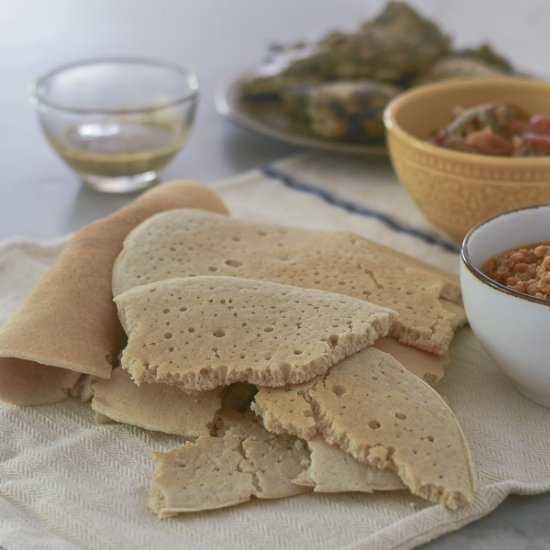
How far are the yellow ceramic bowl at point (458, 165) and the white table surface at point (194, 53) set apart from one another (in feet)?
2.01

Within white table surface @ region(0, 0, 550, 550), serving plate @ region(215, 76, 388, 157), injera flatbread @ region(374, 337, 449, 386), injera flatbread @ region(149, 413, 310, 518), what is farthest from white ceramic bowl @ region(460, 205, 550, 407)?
serving plate @ region(215, 76, 388, 157)

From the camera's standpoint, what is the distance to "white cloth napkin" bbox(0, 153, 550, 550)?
1.31m

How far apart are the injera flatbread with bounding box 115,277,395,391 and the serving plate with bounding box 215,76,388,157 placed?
40.0 inches

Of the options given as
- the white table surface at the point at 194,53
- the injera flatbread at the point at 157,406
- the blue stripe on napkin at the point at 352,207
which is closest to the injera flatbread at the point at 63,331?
the injera flatbread at the point at 157,406

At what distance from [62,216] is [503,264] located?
1304mm

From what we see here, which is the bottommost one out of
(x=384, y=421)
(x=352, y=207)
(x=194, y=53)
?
(x=194, y=53)

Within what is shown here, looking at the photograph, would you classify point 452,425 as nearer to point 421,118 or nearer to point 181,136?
point 421,118

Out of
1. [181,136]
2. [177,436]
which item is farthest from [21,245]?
[177,436]

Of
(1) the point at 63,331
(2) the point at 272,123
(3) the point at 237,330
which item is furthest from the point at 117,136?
(3) the point at 237,330

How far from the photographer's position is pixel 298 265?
1.79m

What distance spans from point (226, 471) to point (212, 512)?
0.07 m

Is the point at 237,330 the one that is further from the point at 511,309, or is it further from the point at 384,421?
the point at 511,309

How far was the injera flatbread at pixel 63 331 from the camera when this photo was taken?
154cm

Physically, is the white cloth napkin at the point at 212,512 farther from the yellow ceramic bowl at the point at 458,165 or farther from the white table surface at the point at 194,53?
the yellow ceramic bowl at the point at 458,165
